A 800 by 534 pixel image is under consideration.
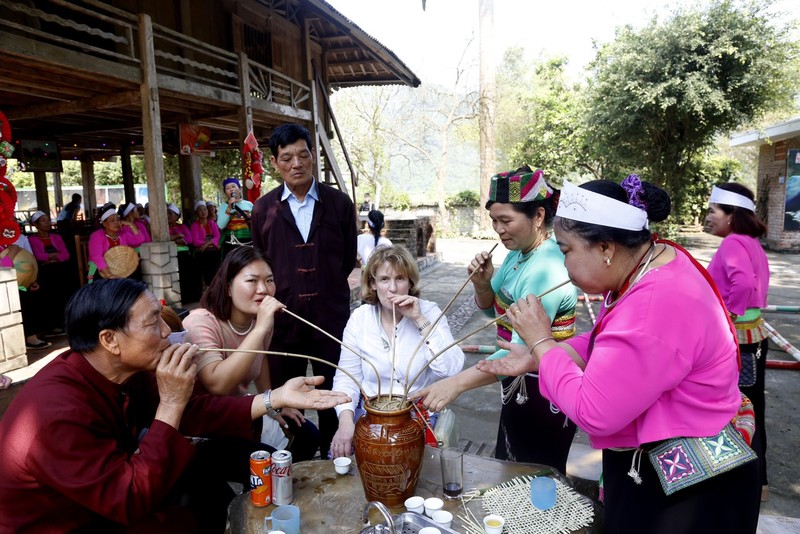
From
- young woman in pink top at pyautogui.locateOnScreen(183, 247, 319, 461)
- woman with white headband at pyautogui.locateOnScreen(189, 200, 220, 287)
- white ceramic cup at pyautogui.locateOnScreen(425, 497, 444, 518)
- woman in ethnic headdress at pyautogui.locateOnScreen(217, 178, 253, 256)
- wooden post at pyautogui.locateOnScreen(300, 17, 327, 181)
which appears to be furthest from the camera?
wooden post at pyautogui.locateOnScreen(300, 17, 327, 181)

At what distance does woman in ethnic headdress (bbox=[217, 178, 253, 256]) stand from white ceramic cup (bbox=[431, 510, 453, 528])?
19.8 ft

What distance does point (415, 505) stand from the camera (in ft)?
5.46

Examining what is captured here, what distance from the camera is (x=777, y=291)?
8.66 m

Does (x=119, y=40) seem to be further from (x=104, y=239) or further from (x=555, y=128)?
(x=555, y=128)

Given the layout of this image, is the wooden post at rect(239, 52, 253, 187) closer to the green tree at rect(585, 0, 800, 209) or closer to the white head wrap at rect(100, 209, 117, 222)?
the white head wrap at rect(100, 209, 117, 222)

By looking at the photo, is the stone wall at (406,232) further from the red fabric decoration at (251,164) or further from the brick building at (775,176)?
the brick building at (775,176)

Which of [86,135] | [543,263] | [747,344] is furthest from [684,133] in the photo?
[86,135]

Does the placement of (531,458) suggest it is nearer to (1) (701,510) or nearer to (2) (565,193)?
(1) (701,510)

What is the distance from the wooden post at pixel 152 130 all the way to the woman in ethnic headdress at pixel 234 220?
99 cm

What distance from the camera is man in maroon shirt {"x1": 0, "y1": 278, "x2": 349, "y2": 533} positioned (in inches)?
58.7

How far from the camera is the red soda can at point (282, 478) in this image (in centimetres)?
174

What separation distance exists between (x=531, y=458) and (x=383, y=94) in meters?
26.4

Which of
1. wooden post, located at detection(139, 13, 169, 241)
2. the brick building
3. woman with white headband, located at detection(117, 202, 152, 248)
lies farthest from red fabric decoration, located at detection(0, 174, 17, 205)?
the brick building

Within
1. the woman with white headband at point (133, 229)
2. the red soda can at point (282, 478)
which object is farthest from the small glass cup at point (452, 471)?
the woman with white headband at point (133, 229)
